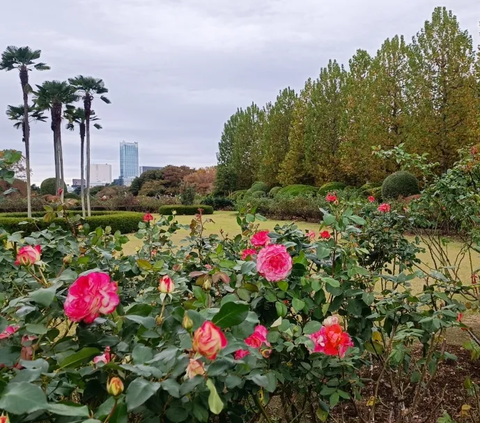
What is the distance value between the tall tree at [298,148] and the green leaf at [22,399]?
19.6 metres

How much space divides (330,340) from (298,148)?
19506 millimetres

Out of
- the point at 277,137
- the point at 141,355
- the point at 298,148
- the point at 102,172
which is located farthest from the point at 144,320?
the point at 102,172

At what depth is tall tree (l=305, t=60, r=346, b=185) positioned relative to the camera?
18547 millimetres

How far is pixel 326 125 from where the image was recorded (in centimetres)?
1873

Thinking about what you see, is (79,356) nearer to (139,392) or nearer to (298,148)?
(139,392)

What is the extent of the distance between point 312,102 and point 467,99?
309 inches

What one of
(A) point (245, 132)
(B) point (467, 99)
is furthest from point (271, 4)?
(A) point (245, 132)

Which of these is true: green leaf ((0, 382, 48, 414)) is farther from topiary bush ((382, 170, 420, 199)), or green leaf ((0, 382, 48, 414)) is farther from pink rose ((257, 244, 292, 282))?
topiary bush ((382, 170, 420, 199))

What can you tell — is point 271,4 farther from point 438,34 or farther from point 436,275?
point 438,34

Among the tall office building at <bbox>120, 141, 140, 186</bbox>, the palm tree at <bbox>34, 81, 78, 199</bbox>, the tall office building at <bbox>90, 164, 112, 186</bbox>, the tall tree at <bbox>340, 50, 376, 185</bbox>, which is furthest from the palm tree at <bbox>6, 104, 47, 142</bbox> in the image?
the tall office building at <bbox>120, 141, 140, 186</bbox>

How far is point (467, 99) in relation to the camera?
12680 mm

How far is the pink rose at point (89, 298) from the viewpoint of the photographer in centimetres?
65

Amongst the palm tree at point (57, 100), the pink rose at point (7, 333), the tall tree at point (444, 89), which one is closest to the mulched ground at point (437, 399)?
the pink rose at point (7, 333)

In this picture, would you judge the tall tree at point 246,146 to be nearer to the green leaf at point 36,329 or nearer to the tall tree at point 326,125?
the tall tree at point 326,125
